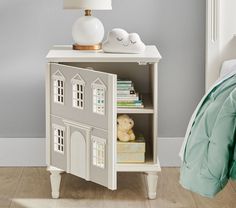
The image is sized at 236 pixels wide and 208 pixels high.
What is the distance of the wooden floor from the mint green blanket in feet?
1.76

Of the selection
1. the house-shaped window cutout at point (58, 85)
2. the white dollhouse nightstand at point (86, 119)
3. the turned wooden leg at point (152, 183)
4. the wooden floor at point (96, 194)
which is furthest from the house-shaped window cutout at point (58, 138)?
the turned wooden leg at point (152, 183)

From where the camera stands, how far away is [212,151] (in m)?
2.33

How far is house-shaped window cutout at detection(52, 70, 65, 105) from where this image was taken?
277 centimetres

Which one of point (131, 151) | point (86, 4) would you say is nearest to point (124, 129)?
point (131, 151)

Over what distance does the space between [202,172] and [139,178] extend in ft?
3.26

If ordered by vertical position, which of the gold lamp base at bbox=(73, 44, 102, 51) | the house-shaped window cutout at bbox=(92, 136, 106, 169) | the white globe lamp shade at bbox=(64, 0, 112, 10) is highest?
the white globe lamp shade at bbox=(64, 0, 112, 10)

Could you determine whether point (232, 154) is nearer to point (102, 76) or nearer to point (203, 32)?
point (102, 76)

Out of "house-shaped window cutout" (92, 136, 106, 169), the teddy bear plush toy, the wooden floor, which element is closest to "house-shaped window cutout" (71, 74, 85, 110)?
"house-shaped window cutout" (92, 136, 106, 169)

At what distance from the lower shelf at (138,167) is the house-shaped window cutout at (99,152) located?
0.38 meters

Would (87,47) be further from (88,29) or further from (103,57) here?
(103,57)

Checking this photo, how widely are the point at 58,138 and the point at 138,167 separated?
40 cm

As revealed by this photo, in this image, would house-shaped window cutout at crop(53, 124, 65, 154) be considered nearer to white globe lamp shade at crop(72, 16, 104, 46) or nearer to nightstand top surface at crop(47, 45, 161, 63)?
nightstand top surface at crop(47, 45, 161, 63)

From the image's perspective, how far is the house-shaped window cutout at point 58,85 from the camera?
9.09ft

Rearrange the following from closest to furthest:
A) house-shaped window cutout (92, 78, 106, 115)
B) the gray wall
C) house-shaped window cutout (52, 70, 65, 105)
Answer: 1. house-shaped window cutout (92, 78, 106, 115)
2. house-shaped window cutout (52, 70, 65, 105)
3. the gray wall
